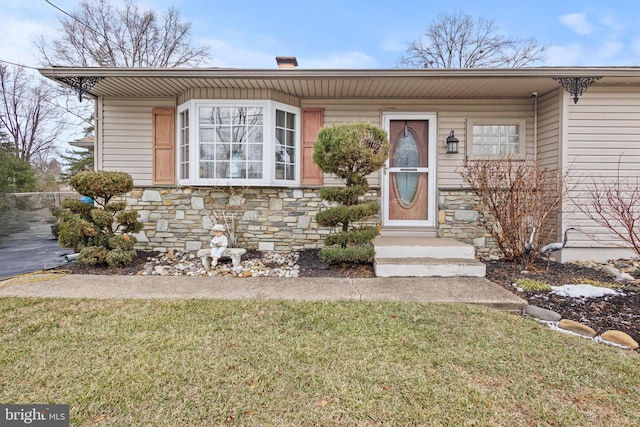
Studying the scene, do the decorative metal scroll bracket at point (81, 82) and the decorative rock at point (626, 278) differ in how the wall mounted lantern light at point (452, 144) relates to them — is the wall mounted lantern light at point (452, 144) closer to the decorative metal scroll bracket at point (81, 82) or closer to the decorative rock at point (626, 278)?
the decorative rock at point (626, 278)

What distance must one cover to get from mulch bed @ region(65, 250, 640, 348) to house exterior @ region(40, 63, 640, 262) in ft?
2.11

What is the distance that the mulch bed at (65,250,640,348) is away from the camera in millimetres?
2883

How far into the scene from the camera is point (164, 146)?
18.9ft

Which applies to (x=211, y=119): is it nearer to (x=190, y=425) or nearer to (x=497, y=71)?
(x=497, y=71)

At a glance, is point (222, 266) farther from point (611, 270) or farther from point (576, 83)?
point (576, 83)

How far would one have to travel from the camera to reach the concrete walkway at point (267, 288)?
3.34 metres

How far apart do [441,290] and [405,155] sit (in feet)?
9.56

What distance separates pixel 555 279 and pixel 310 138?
4116mm

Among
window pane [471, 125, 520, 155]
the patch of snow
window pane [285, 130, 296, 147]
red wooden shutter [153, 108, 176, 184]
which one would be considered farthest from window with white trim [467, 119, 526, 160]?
red wooden shutter [153, 108, 176, 184]

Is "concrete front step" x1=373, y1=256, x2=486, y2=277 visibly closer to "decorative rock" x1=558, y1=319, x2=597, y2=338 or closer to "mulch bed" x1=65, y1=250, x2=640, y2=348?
"mulch bed" x1=65, y1=250, x2=640, y2=348

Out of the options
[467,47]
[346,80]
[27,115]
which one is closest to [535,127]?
[346,80]

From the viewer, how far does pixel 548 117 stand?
5359mm

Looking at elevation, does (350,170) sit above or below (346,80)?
below

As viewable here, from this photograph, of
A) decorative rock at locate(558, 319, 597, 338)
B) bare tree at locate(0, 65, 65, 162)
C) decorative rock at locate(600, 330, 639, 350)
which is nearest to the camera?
decorative rock at locate(600, 330, 639, 350)
